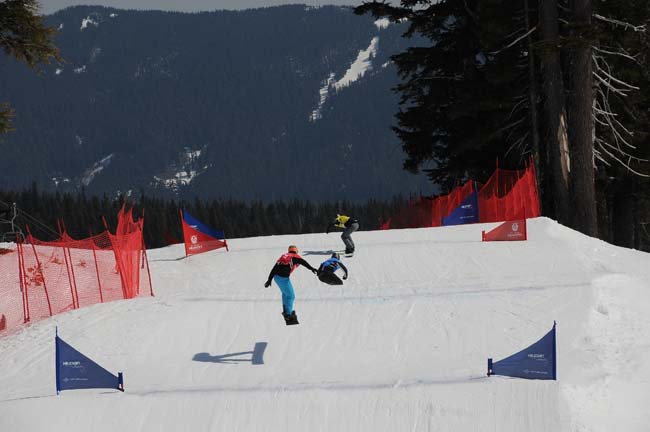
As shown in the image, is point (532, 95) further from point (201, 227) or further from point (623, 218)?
point (623, 218)

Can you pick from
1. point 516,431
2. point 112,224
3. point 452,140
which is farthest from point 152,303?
point 112,224

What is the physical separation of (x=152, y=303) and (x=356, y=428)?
25.1ft

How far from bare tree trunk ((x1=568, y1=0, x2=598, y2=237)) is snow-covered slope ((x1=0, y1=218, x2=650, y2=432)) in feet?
11.0

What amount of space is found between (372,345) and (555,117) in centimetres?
1414

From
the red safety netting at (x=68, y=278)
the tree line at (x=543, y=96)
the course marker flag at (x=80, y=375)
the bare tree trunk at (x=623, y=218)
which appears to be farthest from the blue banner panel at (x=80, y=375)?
the bare tree trunk at (x=623, y=218)

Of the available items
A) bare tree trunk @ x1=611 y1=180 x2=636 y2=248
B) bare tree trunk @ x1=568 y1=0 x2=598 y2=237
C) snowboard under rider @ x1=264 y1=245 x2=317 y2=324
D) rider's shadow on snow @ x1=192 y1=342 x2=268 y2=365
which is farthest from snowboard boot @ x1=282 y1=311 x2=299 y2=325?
bare tree trunk @ x1=611 y1=180 x2=636 y2=248

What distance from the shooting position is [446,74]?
113 ft

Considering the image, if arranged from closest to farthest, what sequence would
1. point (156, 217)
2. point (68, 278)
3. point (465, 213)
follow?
point (68, 278) → point (465, 213) → point (156, 217)

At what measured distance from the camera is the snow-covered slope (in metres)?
12.9

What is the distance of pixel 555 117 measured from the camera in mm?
26750

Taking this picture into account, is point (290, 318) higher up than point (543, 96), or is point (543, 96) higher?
point (543, 96)

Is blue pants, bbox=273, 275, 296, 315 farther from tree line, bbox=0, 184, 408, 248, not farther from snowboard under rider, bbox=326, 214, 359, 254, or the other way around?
tree line, bbox=0, 184, 408, 248

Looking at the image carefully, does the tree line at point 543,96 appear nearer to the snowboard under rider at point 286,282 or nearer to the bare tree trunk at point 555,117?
the bare tree trunk at point 555,117

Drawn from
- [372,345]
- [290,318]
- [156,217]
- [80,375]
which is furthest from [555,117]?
[156,217]
